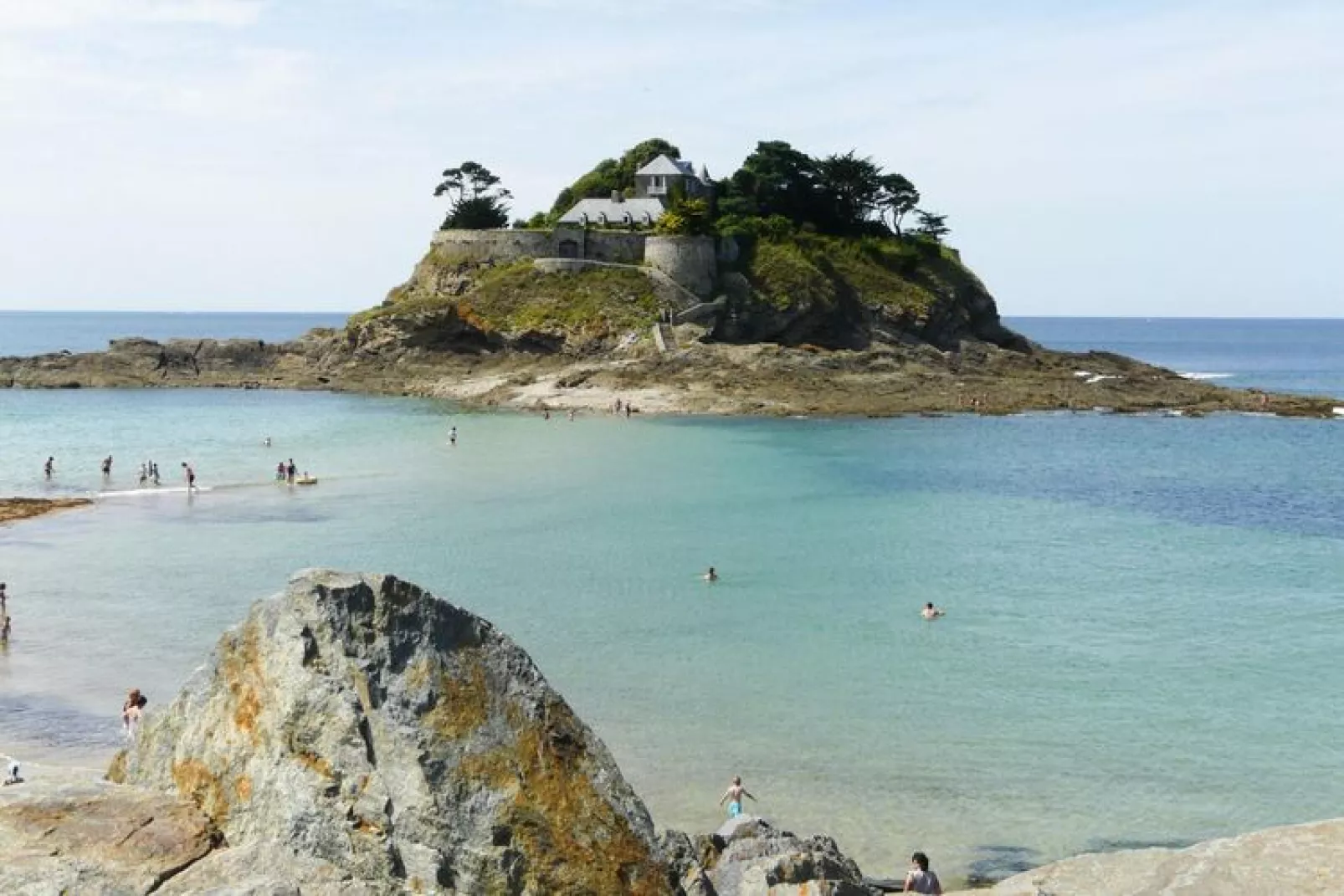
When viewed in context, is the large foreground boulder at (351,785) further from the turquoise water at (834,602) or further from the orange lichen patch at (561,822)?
the turquoise water at (834,602)

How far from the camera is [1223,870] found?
32.0ft

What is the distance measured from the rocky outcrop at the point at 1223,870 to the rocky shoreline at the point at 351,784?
466 cm

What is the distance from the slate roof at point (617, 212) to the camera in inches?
3782

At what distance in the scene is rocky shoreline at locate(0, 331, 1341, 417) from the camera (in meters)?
77.5

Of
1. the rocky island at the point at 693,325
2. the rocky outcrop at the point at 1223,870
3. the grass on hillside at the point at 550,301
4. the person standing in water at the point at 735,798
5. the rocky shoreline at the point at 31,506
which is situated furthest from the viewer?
the grass on hillside at the point at 550,301

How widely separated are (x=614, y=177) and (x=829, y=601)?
76108 millimetres

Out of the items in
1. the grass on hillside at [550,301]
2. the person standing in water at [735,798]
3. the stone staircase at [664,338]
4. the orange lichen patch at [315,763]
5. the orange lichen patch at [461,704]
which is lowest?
the person standing in water at [735,798]

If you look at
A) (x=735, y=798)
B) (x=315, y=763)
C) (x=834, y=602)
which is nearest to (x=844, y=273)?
(x=834, y=602)

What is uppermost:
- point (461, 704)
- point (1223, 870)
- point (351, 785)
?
point (461, 704)

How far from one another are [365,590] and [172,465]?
175 feet

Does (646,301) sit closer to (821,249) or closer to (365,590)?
(821,249)

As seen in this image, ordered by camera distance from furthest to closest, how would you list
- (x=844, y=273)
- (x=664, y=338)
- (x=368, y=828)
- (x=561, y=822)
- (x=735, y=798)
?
(x=844, y=273) < (x=664, y=338) < (x=735, y=798) < (x=561, y=822) < (x=368, y=828)

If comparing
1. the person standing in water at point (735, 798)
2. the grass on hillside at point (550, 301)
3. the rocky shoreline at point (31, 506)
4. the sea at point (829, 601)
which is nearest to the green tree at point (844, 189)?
the grass on hillside at point (550, 301)

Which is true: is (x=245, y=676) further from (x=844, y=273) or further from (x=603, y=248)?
(x=844, y=273)
